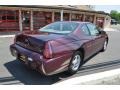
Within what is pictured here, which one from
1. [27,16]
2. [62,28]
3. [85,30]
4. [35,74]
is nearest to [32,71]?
[35,74]

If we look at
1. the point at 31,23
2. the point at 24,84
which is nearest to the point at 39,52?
the point at 24,84

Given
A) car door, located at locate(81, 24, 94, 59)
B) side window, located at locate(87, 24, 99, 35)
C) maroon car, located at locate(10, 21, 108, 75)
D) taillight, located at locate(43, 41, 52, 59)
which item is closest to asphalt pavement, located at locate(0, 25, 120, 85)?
maroon car, located at locate(10, 21, 108, 75)

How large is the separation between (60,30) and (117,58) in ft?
10.1

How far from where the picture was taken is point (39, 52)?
15.4ft

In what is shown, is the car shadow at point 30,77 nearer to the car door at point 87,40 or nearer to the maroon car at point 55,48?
the maroon car at point 55,48

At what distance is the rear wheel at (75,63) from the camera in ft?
17.4

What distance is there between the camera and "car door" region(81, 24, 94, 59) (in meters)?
6.05

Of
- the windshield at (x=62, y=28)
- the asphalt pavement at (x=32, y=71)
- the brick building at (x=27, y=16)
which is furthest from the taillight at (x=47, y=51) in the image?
the brick building at (x=27, y=16)

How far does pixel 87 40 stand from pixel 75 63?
1.03 metres

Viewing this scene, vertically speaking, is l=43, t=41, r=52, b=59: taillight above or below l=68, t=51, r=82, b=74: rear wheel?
above

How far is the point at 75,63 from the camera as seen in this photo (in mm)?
5516

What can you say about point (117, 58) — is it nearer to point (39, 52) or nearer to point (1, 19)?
point (39, 52)

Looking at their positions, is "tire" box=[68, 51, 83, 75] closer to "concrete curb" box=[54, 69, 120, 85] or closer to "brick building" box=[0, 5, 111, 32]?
"concrete curb" box=[54, 69, 120, 85]

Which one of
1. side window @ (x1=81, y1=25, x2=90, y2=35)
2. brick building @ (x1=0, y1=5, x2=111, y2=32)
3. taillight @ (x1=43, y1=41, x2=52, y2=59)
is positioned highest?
side window @ (x1=81, y1=25, x2=90, y2=35)
